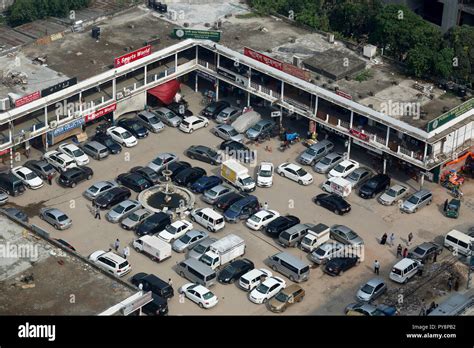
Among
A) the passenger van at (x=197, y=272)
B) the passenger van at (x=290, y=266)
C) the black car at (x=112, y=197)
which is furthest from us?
the black car at (x=112, y=197)

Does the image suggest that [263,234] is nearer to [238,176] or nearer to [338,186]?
[238,176]

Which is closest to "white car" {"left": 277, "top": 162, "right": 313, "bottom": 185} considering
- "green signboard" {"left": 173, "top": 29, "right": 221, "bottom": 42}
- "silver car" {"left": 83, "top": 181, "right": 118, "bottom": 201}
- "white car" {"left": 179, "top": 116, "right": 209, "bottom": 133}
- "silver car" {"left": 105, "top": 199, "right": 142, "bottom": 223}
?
"white car" {"left": 179, "top": 116, "right": 209, "bottom": 133}

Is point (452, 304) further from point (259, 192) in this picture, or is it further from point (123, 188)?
point (123, 188)

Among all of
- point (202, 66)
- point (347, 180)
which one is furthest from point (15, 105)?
point (347, 180)

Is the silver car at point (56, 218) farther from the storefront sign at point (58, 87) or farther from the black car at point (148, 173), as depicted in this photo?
the storefront sign at point (58, 87)

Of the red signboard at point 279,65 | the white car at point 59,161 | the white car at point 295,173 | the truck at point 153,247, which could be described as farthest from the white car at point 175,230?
the red signboard at point 279,65

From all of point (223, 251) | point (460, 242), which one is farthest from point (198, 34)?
point (460, 242)

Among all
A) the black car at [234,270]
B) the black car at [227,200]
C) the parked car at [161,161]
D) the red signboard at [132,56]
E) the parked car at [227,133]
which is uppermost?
the red signboard at [132,56]
